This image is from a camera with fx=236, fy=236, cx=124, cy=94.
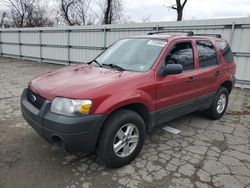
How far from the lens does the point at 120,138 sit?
318 centimetres

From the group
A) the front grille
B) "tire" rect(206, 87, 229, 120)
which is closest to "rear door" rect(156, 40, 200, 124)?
"tire" rect(206, 87, 229, 120)

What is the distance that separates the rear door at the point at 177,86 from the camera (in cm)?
363

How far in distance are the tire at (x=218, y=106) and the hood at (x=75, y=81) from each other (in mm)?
2450

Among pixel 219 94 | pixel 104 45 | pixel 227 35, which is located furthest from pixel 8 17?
pixel 219 94

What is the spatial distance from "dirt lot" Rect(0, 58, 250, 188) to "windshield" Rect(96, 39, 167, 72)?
4.48 feet

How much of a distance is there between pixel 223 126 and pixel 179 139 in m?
1.29

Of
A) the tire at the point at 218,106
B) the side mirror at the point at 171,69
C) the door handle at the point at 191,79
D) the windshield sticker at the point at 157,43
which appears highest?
the windshield sticker at the point at 157,43

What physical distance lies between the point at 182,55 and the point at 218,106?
182 cm

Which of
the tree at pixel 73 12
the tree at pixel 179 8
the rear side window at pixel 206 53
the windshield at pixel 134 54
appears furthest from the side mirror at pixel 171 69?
the tree at pixel 73 12

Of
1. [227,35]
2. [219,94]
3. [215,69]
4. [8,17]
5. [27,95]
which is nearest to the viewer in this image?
[27,95]

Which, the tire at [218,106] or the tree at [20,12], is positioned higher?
the tree at [20,12]

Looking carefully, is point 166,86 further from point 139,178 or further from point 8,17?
point 8,17

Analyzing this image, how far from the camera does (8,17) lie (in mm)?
39094

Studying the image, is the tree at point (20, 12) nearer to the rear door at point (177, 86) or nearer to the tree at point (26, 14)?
the tree at point (26, 14)
